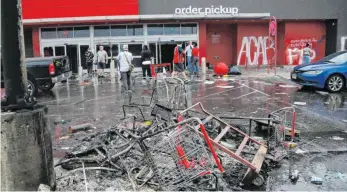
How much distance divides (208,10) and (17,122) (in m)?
22.3

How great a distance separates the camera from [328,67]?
13109 mm

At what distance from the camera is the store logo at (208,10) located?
24812 millimetres

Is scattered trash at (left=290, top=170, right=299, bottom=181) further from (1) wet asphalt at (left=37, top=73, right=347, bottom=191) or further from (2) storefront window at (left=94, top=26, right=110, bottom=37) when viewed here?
(2) storefront window at (left=94, top=26, right=110, bottom=37)

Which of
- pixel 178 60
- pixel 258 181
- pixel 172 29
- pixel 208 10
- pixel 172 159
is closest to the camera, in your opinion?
pixel 172 159

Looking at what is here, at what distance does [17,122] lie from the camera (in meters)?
4.01

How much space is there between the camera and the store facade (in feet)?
79.5


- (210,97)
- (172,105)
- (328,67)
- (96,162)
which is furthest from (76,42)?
(96,162)

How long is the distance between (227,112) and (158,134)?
5.39 metres

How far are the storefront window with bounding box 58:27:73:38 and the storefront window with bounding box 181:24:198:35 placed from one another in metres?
7.77

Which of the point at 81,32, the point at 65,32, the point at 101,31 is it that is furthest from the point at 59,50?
the point at 101,31

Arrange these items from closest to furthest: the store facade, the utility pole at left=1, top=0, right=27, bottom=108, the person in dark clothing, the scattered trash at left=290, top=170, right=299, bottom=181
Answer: the utility pole at left=1, top=0, right=27, bottom=108 → the scattered trash at left=290, top=170, right=299, bottom=181 → the person in dark clothing → the store facade

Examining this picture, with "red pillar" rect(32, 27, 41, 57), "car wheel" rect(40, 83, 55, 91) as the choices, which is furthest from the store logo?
"car wheel" rect(40, 83, 55, 91)

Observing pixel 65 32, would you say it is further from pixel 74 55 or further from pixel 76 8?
pixel 76 8

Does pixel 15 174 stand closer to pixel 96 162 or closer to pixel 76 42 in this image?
pixel 96 162
